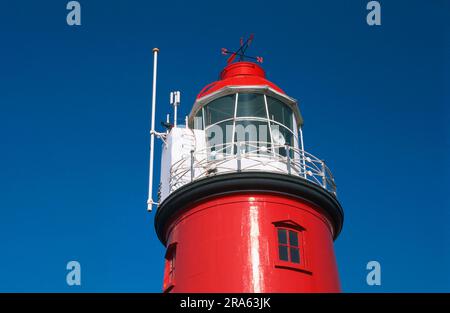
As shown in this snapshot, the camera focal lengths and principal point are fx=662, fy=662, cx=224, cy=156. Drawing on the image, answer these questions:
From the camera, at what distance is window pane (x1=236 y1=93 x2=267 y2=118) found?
18609 millimetres

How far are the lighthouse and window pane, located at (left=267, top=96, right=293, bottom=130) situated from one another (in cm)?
3

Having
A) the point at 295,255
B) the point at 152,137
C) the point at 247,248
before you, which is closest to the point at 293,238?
the point at 295,255

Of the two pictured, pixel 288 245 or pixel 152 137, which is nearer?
pixel 288 245

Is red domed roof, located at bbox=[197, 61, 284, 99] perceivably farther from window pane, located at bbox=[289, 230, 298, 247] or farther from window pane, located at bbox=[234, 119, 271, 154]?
window pane, located at bbox=[289, 230, 298, 247]

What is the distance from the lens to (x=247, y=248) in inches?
621

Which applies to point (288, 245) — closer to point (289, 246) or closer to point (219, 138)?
point (289, 246)

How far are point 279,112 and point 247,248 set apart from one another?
4.96m

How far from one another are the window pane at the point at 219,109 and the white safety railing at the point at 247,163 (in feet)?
3.13

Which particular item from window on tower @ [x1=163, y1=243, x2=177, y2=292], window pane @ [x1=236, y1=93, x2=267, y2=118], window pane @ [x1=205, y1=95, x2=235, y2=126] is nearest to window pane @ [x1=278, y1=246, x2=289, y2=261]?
window on tower @ [x1=163, y1=243, x2=177, y2=292]

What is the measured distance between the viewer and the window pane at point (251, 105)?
18.6 metres

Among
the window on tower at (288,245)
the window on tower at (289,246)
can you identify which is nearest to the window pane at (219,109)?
the window on tower at (289,246)
